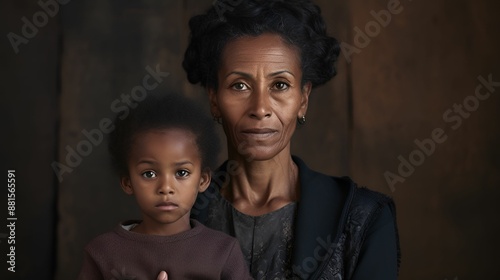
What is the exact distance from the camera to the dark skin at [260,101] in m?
2.15

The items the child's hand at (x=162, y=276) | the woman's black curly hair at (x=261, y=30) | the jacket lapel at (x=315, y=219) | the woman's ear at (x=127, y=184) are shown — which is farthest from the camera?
the woman's black curly hair at (x=261, y=30)

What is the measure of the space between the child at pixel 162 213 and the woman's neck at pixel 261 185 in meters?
0.36

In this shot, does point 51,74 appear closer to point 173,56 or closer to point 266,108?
point 173,56

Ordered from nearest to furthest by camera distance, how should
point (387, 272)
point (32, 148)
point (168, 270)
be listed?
point (168, 270) < point (387, 272) < point (32, 148)

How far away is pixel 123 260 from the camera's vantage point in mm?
1847

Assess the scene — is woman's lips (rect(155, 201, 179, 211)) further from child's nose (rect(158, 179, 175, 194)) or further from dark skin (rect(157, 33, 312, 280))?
dark skin (rect(157, 33, 312, 280))

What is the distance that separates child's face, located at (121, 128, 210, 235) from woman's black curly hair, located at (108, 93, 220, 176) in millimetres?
20

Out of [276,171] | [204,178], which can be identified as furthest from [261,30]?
[204,178]

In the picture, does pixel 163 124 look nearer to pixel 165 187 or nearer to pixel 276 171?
pixel 165 187

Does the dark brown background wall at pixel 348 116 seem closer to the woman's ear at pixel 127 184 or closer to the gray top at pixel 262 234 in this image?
the gray top at pixel 262 234

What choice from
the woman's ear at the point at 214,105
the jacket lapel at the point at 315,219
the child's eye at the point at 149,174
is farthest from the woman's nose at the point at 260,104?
the child's eye at the point at 149,174

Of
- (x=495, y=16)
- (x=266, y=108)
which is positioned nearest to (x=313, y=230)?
(x=266, y=108)

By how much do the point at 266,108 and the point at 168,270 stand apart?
1.62 feet

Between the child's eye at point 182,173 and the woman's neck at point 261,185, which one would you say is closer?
the child's eye at point 182,173
